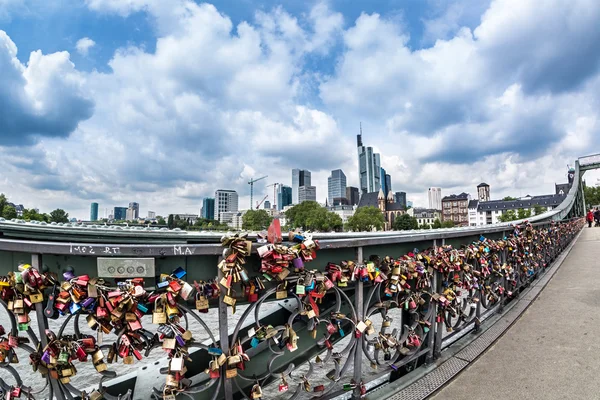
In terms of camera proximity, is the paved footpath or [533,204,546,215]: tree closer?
the paved footpath

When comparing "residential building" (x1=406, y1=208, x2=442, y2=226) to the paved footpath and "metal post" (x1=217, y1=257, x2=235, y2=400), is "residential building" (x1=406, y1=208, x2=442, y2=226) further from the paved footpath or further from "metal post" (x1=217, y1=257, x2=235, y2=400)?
"metal post" (x1=217, y1=257, x2=235, y2=400)

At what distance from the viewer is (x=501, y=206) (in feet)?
374

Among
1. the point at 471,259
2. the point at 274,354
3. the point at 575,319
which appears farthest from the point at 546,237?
the point at 274,354

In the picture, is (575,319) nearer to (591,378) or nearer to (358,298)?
(591,378)

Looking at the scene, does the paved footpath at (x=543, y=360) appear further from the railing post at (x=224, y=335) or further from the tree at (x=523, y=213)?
the tree at (x=523, y=213)

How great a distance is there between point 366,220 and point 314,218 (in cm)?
1792

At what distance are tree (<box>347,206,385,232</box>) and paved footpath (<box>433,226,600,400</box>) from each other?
10226cm

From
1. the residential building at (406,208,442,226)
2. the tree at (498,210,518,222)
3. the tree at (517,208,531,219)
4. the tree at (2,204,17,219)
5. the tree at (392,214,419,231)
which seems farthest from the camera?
the residential building at (406,208,442,226)

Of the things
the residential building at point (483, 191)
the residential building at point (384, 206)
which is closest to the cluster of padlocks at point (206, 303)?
the residential building at point (384, 206)

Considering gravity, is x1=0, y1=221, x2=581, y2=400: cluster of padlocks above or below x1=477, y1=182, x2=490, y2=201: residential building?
below

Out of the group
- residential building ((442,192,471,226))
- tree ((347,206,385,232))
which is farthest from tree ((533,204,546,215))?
tree ((347,206,385,232))

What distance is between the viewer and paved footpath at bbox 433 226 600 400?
83.2 inches

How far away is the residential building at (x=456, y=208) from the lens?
130125 millimetres

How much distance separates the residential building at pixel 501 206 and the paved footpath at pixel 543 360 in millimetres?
115334
